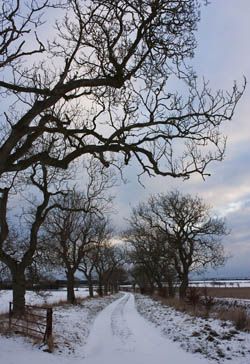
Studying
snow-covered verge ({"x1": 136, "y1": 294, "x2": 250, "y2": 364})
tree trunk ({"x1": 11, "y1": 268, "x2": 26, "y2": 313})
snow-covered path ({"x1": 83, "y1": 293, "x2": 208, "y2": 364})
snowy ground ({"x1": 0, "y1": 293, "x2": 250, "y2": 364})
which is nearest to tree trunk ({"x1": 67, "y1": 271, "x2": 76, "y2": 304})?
tree trunk ({"x1": 11, "y1": 268, "x2": 26, "y2": 313})

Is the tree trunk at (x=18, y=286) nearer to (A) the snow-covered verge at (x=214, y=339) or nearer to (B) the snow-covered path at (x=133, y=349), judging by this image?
(B) the snow-covered path at (x=133, y=349)

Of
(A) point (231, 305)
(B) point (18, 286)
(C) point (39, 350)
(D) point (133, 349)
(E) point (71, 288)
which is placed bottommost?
(D) point (133, 349)

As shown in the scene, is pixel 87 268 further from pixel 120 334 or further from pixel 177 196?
pixel 120 334

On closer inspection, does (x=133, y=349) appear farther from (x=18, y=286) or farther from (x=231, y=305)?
(x=231, y=305)

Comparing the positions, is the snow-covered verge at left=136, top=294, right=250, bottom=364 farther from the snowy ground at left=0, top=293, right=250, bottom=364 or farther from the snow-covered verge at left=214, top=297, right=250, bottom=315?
the snow-covered verge at left=214, top=297, right=250, bottom=315

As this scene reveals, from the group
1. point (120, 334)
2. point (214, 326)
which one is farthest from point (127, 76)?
point (120, 334)

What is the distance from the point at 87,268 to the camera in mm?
64312

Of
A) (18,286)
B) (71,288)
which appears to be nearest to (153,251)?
(71,288)

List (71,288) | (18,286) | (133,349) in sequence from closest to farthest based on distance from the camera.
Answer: (133,349) < (18,286) < (71,288)

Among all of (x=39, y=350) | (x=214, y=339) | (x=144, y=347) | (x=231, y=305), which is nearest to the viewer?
(x=39, y=350)

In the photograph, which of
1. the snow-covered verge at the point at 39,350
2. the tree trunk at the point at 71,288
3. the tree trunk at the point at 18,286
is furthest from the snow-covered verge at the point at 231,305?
the tree trunk at the point at 71,288

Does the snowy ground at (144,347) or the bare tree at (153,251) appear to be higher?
the bare tree at (153,251)

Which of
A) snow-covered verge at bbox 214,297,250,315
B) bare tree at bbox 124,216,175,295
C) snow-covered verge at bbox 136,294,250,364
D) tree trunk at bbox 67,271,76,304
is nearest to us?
snow-covered verge at bbox 136,294,250,364

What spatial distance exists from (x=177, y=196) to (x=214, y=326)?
3370cm
